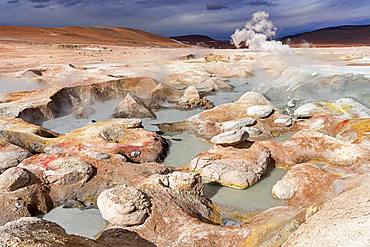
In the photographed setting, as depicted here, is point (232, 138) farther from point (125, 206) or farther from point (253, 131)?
point (125, 206)

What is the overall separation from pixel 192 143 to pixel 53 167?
5460mm

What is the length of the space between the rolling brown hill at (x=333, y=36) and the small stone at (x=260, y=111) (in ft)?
159

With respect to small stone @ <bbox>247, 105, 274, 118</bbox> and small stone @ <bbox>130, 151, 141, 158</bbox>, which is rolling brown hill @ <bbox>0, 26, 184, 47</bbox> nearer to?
small stone @ <bbox>247, 105, 274, 118</bbox>

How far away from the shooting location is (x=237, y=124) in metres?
14.5

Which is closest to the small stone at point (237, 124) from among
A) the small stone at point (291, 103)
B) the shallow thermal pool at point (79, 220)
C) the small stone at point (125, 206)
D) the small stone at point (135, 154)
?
the small stone at point (135, 154)

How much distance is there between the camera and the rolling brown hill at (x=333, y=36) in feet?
207

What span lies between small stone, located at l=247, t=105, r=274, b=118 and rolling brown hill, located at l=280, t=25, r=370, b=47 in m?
48.5

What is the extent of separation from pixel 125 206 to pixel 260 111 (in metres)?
9.09

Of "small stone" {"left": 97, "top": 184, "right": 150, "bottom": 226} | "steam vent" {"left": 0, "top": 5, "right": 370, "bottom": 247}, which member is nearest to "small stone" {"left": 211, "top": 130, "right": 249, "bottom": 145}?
"steam vent" {"left": 0, "top": 5, "right": 370, "bottom": 247}

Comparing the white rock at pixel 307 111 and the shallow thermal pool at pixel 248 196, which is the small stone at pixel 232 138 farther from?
the white rock at pixel 307 111

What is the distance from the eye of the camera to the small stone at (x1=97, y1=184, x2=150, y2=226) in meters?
7.82

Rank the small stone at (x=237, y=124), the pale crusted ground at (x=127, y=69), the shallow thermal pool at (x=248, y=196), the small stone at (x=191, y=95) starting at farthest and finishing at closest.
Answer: the pale crusted ground at (x=127, y=69) → the small stone at (x=191, y=95) → the small stone at (x=237, y=124) → the shallow thermal pool at (x=248, y=196)

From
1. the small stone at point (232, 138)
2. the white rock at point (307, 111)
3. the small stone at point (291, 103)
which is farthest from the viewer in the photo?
the small stone at point (291, 103)

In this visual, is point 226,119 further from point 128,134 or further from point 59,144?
point 59,144
